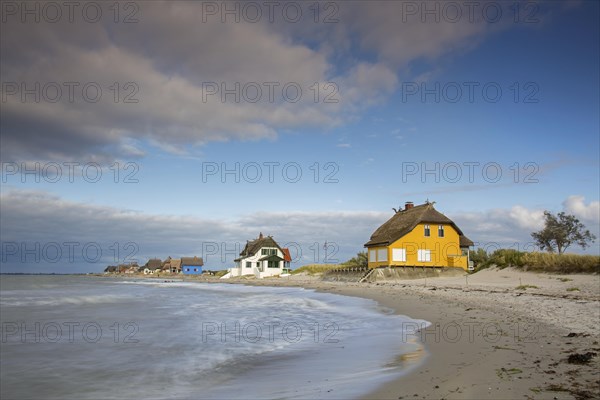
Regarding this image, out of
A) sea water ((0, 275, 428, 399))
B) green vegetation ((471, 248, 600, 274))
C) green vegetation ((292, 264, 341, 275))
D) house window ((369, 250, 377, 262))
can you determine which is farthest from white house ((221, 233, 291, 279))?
sea water ((0, 275, 428, 399))

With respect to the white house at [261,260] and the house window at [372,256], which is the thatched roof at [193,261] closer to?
the white house at [261,260]

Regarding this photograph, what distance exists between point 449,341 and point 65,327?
15.5 meters

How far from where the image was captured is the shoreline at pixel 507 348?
608cm

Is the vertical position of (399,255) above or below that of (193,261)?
above

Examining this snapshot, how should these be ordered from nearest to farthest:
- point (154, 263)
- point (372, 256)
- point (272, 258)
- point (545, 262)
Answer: point (545, 262) < point (372, 256) < point (272, 258) < point (154, 263)

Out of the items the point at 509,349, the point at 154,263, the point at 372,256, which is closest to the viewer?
the point at 509,349

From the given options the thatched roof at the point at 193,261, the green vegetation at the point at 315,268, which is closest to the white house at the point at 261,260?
the green vegetation at the point at 315,268

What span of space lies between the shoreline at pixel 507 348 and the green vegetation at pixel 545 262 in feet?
14.8

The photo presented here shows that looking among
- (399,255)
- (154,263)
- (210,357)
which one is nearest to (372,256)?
(399,255)

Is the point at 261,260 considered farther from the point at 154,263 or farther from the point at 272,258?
the point at 154,263

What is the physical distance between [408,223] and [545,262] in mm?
17164

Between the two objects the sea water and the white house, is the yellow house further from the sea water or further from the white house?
the white house

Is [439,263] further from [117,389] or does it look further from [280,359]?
[117,389]

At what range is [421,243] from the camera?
42250 millimetres
